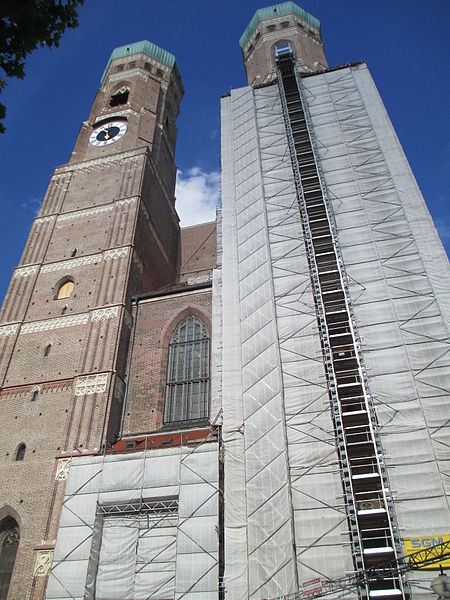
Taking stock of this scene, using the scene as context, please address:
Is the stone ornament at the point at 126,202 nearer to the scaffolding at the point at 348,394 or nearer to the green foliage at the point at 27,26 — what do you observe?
the scaffolding at the point at 348,394

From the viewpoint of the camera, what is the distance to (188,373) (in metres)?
19.8

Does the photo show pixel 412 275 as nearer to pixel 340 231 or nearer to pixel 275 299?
pixel 340 231

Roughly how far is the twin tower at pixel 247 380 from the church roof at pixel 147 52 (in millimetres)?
13784

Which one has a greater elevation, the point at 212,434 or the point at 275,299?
the point at 275,299

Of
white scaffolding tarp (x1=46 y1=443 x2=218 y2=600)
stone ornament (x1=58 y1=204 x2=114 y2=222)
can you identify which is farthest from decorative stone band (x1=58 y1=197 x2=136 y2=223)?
white scaffolding tarp (x1=46 y1=443 x2=218 y2=600)

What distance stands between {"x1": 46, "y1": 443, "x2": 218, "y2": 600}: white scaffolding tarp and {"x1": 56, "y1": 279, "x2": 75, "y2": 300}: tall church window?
932 cm

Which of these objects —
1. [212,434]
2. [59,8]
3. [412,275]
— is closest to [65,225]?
[212,434]

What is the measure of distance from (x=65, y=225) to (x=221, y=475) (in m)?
16.2

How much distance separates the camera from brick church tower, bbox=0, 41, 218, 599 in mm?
16719

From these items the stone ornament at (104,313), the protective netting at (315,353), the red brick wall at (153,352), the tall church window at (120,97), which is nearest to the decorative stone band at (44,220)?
→ the stone ornament at (104,313)

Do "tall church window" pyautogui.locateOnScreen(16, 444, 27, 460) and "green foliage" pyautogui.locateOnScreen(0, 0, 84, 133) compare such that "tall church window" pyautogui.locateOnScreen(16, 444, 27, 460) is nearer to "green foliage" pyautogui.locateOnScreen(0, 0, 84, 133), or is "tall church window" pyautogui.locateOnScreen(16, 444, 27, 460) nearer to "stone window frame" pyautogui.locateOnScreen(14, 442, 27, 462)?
"stone window frame" pyautogui.locateOnScreen(14, 442, 27, 462)

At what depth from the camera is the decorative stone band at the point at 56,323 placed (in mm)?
21320

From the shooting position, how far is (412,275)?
56.3 ft

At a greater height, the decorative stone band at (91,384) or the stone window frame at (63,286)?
the stone window frame at (63,286)
